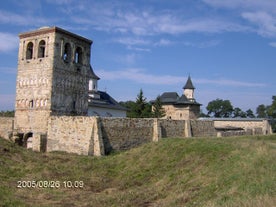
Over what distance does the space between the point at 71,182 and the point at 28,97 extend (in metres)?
13.0

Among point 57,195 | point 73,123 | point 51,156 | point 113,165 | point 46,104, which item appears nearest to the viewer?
point 57,195

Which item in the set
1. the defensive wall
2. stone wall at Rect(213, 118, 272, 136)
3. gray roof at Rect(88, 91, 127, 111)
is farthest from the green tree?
the defensive wall

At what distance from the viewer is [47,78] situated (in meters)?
23.0

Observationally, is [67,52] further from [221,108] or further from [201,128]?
[221,108]

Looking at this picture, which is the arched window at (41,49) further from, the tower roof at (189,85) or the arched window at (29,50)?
the tower roof at (189,85)

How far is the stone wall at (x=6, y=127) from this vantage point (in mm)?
24484

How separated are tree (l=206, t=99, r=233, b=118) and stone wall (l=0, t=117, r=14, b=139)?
225ft

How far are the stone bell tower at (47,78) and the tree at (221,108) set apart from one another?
65.4 meters

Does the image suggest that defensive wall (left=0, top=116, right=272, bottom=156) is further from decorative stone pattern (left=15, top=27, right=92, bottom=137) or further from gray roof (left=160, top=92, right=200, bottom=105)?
gray roof (left=160, top=92, right=200, bottom=105)

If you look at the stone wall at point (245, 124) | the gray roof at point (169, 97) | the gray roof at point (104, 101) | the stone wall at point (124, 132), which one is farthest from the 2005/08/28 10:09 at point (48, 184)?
the gray roof at point (169, 97)

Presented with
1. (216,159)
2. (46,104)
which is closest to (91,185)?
(216,159)

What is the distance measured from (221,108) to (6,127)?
2733 inches

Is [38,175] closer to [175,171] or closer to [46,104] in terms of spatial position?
[175,171]

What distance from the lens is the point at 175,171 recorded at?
12.9 metres
